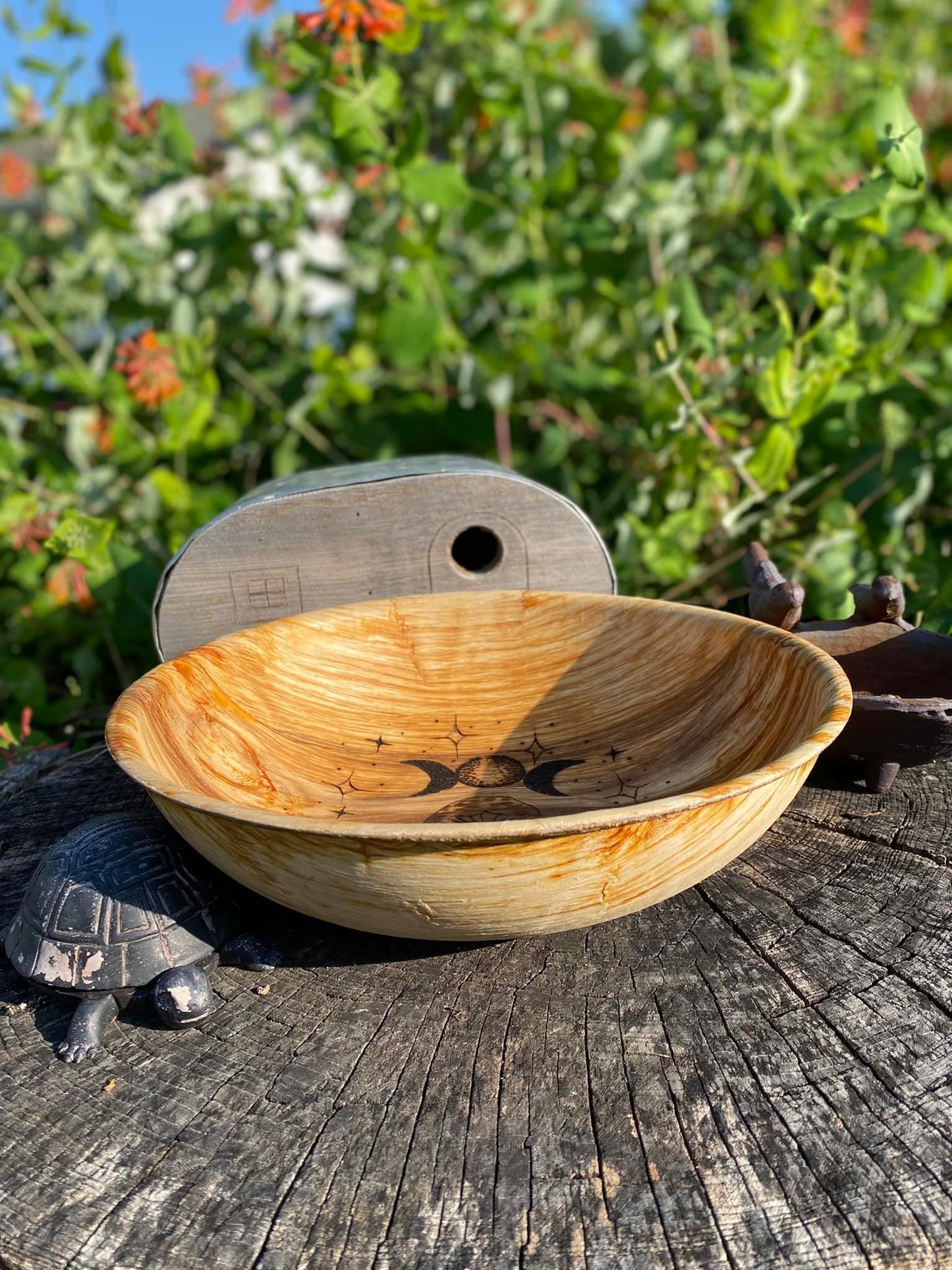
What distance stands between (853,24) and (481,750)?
12.1 ft

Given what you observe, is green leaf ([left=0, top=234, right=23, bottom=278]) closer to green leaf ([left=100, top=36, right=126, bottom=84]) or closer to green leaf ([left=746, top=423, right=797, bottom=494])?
green leaf ([left=100, top=36, right=126, bottom=84])

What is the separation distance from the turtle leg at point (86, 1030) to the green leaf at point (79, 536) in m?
1.11

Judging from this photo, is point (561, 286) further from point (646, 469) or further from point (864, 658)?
point (864, 658)

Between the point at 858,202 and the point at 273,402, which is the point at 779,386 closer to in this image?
the point at 858,202

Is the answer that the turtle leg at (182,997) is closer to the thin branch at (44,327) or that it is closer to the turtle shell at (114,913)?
the turtle shell at (114,913)

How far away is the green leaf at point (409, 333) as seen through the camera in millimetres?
2861

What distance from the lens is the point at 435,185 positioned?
8.50 ft

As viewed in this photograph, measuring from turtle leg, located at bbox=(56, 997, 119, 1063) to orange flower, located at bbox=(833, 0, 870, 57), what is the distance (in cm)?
402

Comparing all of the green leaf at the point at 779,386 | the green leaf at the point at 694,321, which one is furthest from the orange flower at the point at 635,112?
the green leaf at the point at 779,386

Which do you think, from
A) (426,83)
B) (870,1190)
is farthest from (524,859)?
(426,83)

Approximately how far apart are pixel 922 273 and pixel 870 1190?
2237 millimetres

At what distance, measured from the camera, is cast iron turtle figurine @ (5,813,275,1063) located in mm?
1234

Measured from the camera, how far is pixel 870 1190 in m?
0.99

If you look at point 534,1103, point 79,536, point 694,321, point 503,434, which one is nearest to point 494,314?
point 503,434
